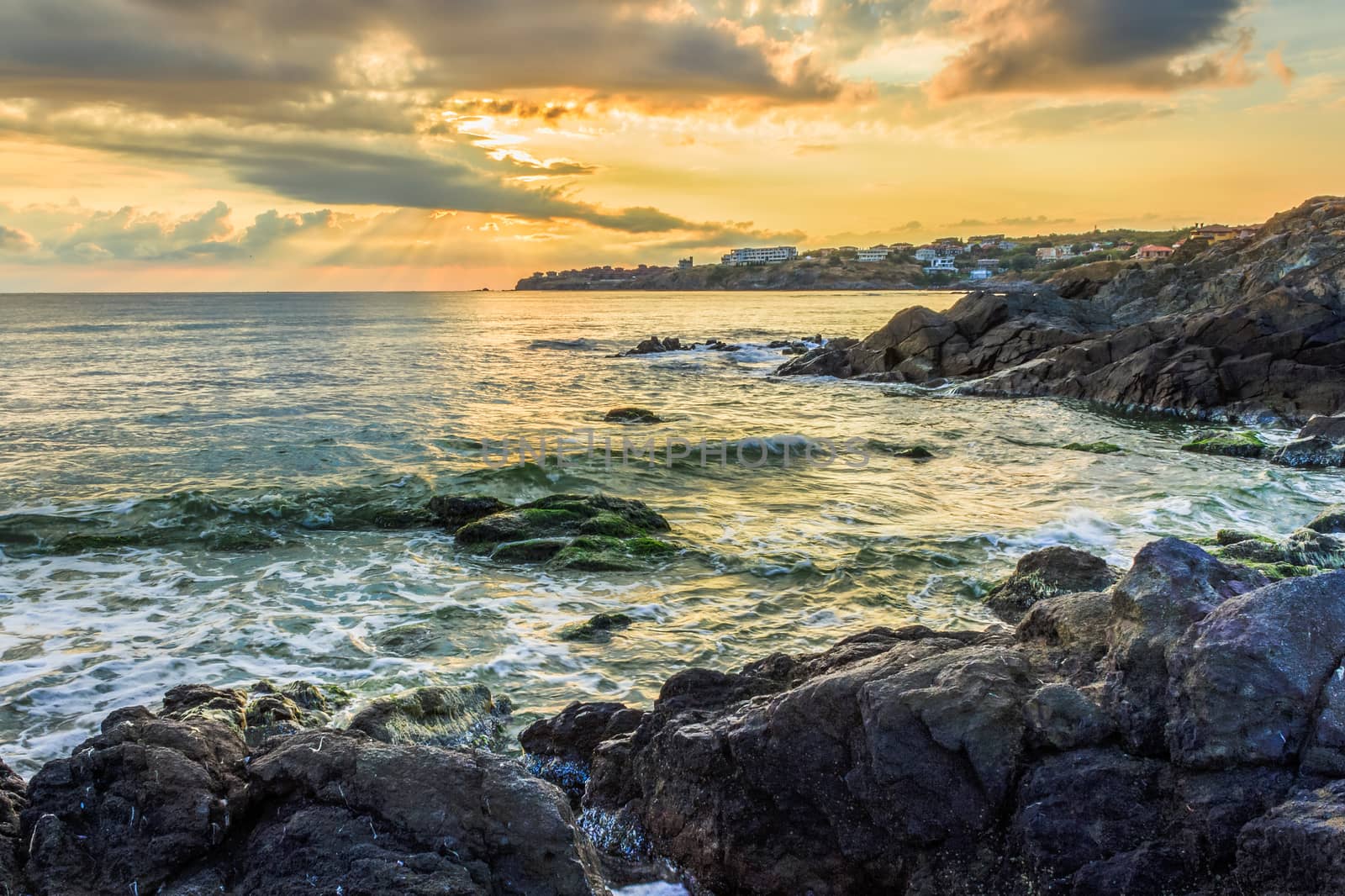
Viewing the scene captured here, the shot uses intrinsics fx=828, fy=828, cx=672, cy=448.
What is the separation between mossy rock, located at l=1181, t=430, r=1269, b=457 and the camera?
1853cm

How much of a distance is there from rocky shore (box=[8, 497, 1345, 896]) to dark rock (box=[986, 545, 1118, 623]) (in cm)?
346

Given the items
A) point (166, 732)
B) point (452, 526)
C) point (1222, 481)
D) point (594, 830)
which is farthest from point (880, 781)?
point (1222, 481)

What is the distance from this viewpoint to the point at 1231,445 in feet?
61.8

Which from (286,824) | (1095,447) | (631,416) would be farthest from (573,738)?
(631,416)

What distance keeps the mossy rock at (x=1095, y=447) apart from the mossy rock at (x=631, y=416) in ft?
36.6

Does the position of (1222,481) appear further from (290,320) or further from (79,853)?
(290,320)

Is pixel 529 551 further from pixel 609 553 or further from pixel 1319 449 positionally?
pixel 1319 449

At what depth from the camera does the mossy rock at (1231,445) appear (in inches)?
730

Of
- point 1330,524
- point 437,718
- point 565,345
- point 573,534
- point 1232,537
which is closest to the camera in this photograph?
point 437,718

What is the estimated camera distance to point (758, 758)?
4645mm

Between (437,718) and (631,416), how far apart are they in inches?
757

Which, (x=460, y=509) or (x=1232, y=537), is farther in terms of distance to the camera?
(x=460, y=509)

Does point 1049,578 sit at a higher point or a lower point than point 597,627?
higher

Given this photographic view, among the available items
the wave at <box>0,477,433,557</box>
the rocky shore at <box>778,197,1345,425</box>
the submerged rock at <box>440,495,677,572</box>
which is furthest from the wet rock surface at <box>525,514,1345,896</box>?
the rocky shore at <box>778,197,1345,425</box>
